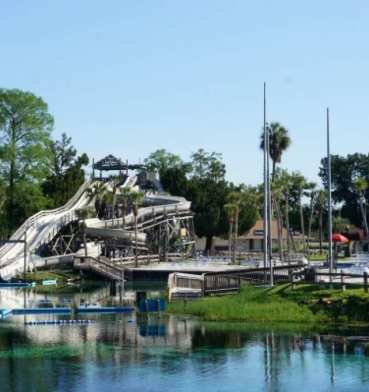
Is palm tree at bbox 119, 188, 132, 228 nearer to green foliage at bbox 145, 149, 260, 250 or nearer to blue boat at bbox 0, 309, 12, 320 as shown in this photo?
green foliage at bbox 145, 149, 260, 250

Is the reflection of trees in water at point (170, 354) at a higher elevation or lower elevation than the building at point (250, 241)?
lower

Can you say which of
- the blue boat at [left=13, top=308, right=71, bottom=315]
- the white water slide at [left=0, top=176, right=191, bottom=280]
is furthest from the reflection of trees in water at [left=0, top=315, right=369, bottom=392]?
the white water slide at [left=0, top=176, right=191, bottom=280]

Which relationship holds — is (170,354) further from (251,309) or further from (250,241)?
(250,241)

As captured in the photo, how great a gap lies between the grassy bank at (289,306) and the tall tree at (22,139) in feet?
184

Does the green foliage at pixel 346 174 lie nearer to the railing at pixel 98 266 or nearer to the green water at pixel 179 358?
the railing at pixel 98 266

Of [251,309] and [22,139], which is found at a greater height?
[22,139]

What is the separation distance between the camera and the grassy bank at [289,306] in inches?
1818

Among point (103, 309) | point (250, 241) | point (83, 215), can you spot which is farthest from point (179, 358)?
point (250, 241)

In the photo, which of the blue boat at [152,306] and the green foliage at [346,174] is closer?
the blue boat at [152,306]

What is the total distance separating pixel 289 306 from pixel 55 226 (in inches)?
2229

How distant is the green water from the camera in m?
31.6

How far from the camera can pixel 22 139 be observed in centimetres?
→ 10619

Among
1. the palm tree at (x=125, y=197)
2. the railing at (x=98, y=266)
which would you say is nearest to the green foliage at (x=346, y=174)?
the palm tree at (x=125, y=197)

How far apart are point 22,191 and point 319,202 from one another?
184 feet
